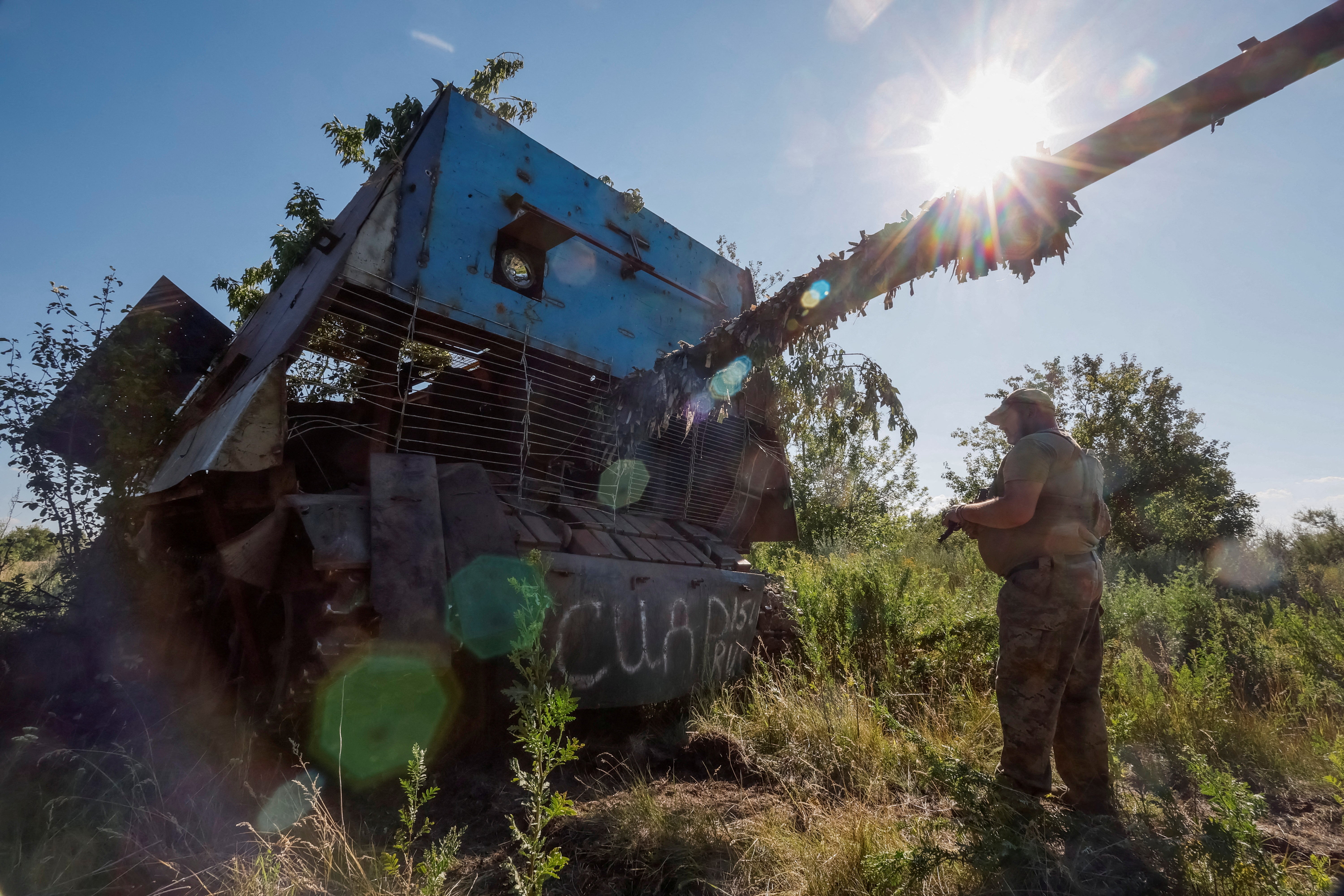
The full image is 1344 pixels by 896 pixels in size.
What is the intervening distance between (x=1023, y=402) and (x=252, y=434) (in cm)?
464

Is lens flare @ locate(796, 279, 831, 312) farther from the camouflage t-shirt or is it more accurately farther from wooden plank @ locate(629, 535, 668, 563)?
wooden plank @ locate(629, 535, 668, 563)

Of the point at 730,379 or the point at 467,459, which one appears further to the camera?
the point at 730,379

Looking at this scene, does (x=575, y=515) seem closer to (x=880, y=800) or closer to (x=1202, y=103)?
(x=880, y=800)

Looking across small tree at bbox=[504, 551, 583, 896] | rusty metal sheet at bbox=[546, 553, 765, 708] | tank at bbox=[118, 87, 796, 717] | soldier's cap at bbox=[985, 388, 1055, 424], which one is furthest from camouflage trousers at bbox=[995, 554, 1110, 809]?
rusty metal sheet at bbox=[546, 553, 765, 708]

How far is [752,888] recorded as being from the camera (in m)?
2.58

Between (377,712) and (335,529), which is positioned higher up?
(335,529)

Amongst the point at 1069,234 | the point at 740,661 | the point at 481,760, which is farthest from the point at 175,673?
the point at 1069,234

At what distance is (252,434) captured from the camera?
388cm

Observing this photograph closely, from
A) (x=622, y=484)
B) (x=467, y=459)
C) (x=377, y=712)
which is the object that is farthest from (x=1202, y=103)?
(x=377, y=712)

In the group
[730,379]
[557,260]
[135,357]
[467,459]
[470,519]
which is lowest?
[470,519]

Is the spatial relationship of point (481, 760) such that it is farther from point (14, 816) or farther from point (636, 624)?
point (14, 816)

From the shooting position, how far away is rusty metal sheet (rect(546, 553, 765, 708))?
4.45 m

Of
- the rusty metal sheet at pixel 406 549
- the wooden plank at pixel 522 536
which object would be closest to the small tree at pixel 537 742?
the rusty metal sheet at pixel 406 549

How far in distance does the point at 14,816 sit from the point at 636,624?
3.55 meters
